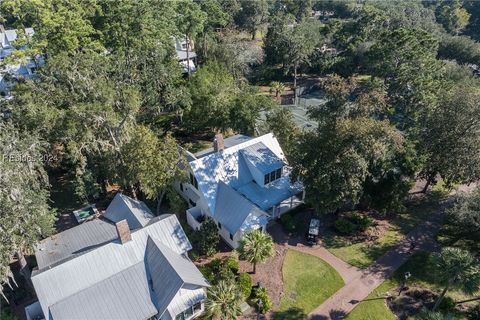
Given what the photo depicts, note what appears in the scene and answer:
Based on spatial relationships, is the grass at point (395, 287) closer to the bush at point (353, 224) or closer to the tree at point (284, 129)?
the bush at point (353, 224)

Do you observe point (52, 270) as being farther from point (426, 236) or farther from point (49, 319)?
point (426, 236)

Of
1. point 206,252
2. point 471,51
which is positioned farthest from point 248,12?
point 206,252

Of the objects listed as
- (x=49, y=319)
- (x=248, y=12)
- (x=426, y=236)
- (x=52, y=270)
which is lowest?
(x=426, y=236)

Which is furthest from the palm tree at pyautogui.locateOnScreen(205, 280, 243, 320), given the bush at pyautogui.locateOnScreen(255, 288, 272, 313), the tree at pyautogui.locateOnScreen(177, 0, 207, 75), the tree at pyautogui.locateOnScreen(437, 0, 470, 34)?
the tree at pyautogui.locateOnScreen(437, 0, 470, 34)

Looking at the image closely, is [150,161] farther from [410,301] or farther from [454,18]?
[454,18]

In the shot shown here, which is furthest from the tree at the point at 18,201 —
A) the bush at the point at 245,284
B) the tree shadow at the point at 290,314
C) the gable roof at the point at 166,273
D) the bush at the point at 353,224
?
the bush at the point at 353,224

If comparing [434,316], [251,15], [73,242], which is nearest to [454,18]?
[251,15]

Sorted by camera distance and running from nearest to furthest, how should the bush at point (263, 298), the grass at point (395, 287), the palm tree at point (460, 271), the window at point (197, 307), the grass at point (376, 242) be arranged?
1. the palm tree at point (460, 271)
2. the window at point (197, 307)
3. the bush at point (263, 298)
4. the grass at point (395, 287)
5. the grass at point (376, 242)
